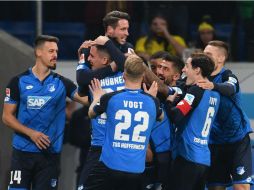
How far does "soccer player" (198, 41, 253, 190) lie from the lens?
10469 millimetres

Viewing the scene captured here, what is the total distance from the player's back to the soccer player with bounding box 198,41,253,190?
4.69ft

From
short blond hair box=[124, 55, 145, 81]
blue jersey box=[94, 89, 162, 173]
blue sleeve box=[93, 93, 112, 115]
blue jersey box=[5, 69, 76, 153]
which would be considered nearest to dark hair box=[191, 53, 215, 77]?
blue jersey box=[94, 89, 162, 173]

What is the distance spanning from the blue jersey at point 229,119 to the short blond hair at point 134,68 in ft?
5.27

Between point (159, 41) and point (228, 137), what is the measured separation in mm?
2451

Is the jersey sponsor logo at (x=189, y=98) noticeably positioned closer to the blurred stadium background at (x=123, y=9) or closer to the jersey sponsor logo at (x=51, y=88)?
the jersey sponsor logo at (x=51, y=88)

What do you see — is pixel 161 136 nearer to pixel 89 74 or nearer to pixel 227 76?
pixel 227 76

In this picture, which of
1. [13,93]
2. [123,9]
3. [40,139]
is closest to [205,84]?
[40,139]

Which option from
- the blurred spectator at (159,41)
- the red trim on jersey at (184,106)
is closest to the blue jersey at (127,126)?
the red trim on jersey at (184,106)

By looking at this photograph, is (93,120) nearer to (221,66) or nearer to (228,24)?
(221,66)

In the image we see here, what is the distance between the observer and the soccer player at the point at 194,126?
9852mm

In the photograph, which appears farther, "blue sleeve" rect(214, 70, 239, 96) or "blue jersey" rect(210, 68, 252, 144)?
"blue jersey" rect(210, 68, 252, 144)

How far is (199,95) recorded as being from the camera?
9.88 m

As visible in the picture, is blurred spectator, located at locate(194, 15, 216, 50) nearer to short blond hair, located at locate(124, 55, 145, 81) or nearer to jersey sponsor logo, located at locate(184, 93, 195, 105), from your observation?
jersey sponsor logo, located at locate(184, 93, 195, 105)

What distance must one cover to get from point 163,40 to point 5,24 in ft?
6.57
